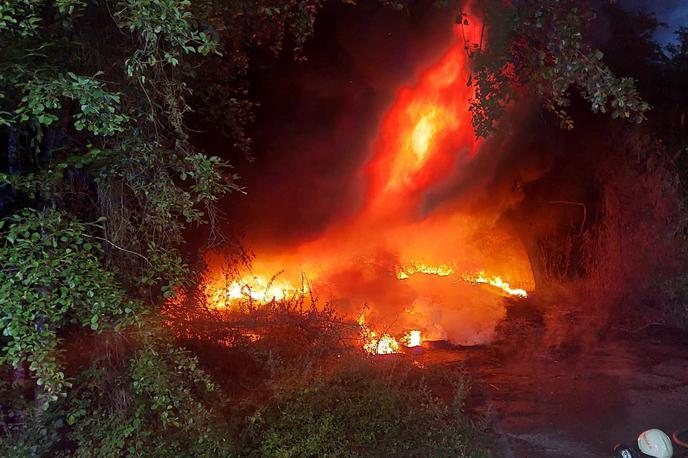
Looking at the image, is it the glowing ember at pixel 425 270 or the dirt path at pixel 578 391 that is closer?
the dirt path at pixel 578 391

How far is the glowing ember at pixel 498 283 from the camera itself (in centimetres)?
1299

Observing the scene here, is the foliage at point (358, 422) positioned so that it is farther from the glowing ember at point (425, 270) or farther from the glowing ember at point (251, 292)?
the glowing ember at point (425, 270)

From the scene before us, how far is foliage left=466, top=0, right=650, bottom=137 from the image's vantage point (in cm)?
396

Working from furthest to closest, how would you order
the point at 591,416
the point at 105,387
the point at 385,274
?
the point at 385,274 < the point at 591,416 < the point at 105,387

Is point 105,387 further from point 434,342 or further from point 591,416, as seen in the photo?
point 434,342

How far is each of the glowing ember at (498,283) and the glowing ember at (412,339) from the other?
452cm

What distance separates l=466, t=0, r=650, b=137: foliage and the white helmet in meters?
2.23

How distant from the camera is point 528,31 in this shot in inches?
176

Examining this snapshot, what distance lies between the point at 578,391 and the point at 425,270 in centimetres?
657

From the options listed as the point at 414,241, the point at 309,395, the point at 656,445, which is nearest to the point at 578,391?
the point at 656,445

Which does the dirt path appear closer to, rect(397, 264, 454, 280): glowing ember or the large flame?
the large flame

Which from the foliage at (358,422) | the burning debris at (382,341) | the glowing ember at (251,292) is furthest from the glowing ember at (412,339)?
the foliage at (358,422)

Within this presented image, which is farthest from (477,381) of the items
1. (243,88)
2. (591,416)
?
(243,88)

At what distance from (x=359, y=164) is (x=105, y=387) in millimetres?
6752
